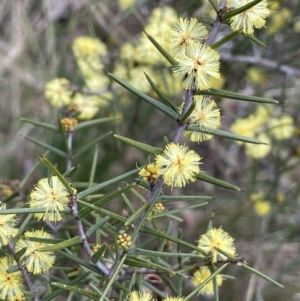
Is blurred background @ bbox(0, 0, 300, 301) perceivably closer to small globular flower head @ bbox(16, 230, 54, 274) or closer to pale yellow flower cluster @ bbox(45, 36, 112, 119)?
pale yellow flower cluster @ bbox(45, 36, 112, 119)

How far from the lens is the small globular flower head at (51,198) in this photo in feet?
1.35

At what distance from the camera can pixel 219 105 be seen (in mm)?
1317

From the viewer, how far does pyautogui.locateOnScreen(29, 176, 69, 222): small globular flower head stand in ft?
1.35

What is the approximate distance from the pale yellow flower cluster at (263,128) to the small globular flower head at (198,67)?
702mm

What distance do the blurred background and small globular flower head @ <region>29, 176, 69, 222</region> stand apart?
1.88 ft

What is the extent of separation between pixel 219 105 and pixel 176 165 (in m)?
0.94

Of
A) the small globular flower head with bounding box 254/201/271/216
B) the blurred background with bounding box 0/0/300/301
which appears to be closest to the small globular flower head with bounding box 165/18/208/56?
the blurred background with bounding box 0/0/300/301

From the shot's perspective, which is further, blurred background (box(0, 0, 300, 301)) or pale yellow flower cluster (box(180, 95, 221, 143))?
blurred background (box(0, 0, 300, 301))

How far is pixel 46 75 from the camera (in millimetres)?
1568

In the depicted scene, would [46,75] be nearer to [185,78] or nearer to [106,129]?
[106,129]

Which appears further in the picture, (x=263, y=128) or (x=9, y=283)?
(x=263, y=128)

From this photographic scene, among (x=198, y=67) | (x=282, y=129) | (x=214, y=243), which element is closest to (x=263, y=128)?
(x=282, y=129)

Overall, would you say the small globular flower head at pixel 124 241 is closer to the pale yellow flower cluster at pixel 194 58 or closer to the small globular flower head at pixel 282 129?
the pale yellow flower cluster at pixel 194 58

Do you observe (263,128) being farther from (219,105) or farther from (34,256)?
(34,256)
